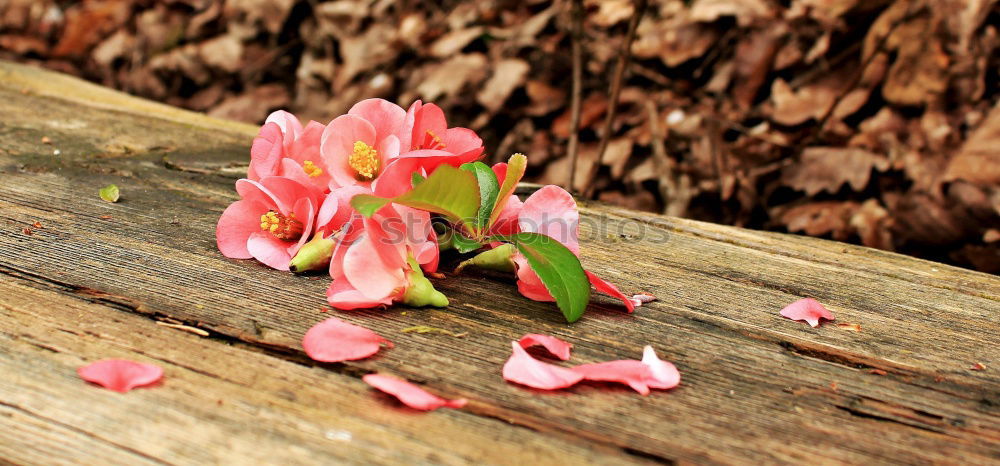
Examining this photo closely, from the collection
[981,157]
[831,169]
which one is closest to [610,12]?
[831,169]

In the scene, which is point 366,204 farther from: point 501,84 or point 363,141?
point 501,84

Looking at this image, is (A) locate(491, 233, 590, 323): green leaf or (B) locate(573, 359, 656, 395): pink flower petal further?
(A) locate(491, 233, 590, 323): green leaf

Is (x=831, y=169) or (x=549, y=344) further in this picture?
(x=831, y=169)

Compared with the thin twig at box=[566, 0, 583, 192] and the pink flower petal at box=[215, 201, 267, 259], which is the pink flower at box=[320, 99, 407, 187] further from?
the thin twig at box=[566, 0, 583, 192]

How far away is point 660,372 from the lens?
908 millimetres

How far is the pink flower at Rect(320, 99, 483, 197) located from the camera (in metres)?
1.21

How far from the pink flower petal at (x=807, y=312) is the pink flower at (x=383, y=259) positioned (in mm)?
456

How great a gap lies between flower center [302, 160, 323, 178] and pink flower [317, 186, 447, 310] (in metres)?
0.09

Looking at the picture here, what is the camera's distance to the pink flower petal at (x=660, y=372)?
89 cm

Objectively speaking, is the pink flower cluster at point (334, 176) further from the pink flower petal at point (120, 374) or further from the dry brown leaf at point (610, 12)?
the dry brown leaf at point (610, 12)

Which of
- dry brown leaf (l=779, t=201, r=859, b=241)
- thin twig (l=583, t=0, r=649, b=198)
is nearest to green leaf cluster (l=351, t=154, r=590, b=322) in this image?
thin twig (l=583, t=0, r=649, b=198)

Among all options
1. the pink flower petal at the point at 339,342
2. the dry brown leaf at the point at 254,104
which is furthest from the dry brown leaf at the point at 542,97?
the pink flower petal at the point at 339,342

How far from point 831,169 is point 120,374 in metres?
2.39

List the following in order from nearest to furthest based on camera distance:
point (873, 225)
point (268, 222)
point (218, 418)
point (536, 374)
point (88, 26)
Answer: point (218, 418), point (536, 374), point (268, 222), point (873, 225), point (88, 26)
